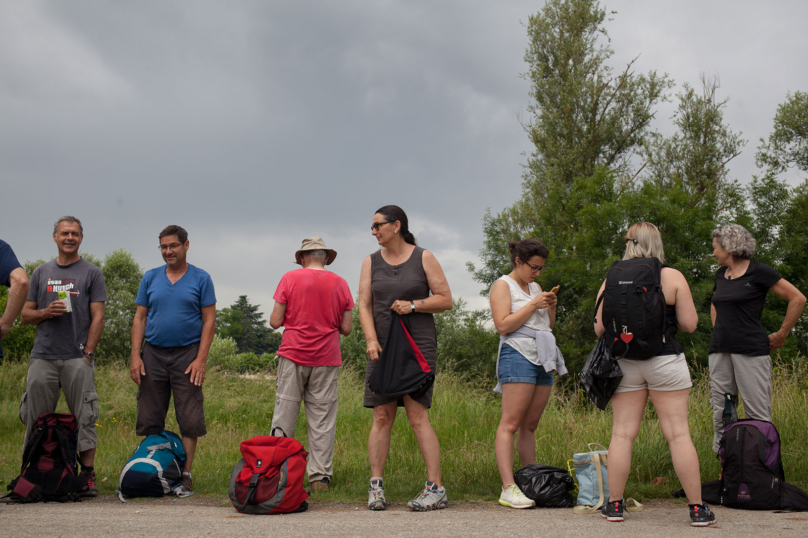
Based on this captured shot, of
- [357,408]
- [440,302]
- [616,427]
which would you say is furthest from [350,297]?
→ [357,408]

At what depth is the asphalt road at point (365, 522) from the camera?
3.63m

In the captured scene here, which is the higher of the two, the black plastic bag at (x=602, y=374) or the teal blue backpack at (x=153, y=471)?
the black plastic bag at (x=602, y=374)

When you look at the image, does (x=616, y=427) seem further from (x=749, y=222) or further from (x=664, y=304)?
(x=749, y=222)

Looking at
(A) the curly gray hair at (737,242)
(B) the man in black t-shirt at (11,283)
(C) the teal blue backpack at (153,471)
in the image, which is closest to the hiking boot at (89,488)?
(C) the teal blue backpack at (153,471)

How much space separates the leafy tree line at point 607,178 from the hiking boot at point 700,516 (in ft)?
55.5

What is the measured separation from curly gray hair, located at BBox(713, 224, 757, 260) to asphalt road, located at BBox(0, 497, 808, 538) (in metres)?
2.09

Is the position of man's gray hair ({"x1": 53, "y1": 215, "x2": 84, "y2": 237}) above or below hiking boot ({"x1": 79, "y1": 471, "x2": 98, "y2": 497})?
above

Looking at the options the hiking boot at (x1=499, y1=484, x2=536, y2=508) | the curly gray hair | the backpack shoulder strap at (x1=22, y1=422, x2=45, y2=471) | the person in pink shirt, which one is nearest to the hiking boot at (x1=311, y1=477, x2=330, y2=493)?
the person in pink shirt

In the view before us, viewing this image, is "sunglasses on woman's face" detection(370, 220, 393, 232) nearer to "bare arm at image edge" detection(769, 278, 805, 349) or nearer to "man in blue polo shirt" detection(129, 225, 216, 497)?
"man in blue polo shirt" detection(129, 225, 216, 497)

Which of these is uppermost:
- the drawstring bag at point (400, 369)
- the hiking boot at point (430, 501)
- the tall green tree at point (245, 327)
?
the tall green tree at point (245, 327)

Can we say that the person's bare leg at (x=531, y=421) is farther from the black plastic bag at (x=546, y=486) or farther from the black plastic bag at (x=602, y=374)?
the black plastic bag at (x=602, y=374)

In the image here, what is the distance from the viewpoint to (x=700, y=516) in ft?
12.6

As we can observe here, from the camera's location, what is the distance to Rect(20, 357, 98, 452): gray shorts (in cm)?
508

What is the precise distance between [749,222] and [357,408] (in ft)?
57.2
